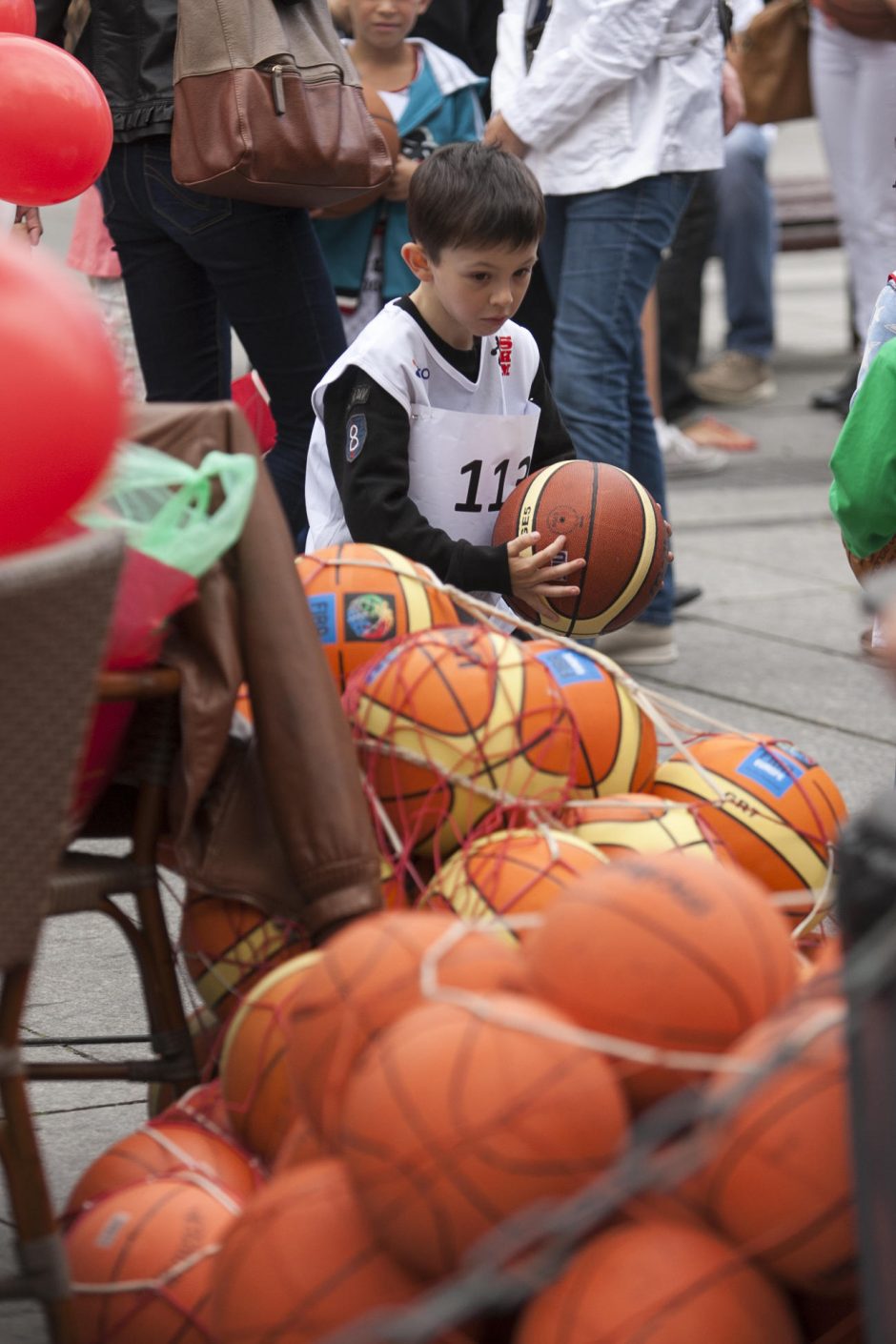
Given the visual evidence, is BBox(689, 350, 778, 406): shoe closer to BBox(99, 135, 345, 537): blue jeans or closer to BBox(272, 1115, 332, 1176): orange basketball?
BBox(99, 135, 345, 537): blue jeans

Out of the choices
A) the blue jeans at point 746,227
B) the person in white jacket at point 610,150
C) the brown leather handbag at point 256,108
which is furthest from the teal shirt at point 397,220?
the blue jeans at point 746,227

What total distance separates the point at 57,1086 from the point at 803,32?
627cm

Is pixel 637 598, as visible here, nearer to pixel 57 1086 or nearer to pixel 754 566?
pixel 57 1086

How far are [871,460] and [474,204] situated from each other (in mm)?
1057

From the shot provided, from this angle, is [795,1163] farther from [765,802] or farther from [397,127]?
[397,127]

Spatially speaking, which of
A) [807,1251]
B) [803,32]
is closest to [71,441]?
[807,1251]

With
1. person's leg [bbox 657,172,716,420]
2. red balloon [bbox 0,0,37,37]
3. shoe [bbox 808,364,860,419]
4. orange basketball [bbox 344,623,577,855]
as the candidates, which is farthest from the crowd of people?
shoe [bbox 808,364,860,419]

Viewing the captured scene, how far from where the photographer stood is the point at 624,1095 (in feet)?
7.13

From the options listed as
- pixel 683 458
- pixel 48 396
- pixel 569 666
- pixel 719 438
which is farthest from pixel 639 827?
pixel 719 438

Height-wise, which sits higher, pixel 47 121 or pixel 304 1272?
pixel 47 121

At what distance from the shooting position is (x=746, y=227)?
11258mm

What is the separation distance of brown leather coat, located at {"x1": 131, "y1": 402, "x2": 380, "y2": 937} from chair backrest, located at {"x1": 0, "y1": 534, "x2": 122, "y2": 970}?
33cm

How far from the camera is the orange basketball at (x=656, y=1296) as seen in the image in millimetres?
2041

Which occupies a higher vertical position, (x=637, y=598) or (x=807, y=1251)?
(x=807, y=1251)
